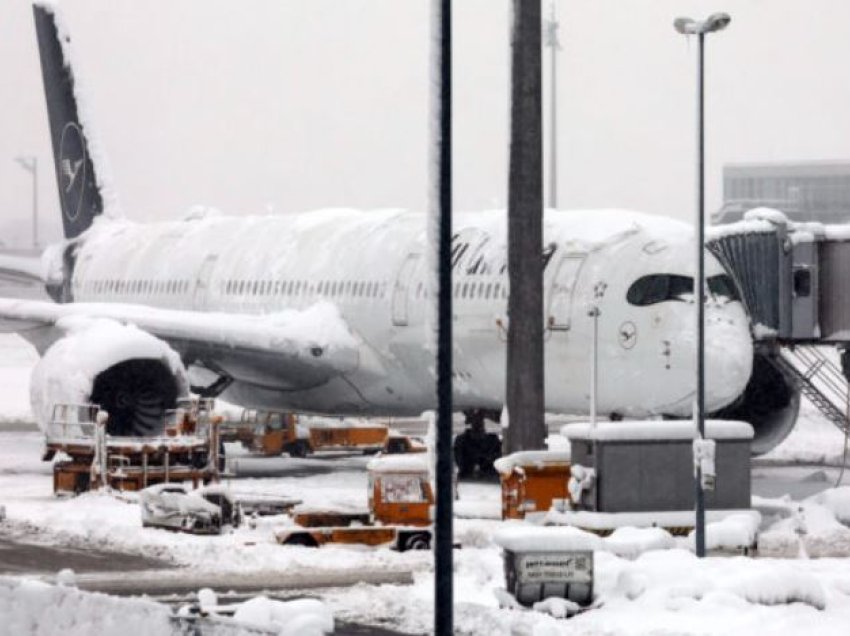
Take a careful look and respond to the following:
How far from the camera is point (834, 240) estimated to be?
35.2 meters

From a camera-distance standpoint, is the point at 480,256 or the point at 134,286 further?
the point at 134,286

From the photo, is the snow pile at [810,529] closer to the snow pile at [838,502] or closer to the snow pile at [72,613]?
the snow pile at [838,502]

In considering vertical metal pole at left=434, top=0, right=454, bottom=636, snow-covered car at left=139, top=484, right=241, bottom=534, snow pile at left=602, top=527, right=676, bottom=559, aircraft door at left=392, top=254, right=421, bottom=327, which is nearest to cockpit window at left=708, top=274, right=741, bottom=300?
aircraft door at left=392, top=254, right=421, bottom=327

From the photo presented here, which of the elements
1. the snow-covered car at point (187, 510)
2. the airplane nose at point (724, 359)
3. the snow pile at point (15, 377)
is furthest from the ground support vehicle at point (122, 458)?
the snow pile at point (15, 377)

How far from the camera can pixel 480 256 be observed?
3406 cm

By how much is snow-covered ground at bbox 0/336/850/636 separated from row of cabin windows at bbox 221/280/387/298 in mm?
3264

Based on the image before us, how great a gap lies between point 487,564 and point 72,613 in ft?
29.3

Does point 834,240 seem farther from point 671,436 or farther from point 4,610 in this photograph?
point 4,610

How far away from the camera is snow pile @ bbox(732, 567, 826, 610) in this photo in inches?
820

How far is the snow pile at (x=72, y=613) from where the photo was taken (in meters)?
15.3

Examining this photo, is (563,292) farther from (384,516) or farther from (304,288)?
(304,288)

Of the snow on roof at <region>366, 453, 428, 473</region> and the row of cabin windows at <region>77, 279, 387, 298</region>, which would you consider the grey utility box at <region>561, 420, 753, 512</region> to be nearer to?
the snow on roof at <region>366, 453, 428, 473</region>

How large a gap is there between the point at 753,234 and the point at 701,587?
14.6m

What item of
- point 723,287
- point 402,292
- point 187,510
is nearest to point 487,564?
point 187,510
